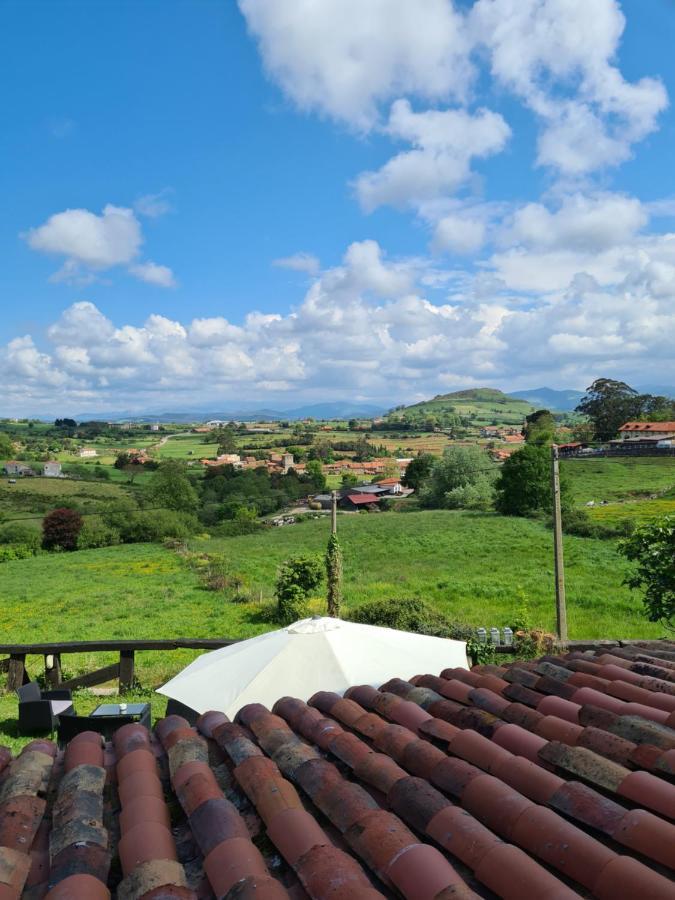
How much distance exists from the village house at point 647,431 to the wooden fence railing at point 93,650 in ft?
254

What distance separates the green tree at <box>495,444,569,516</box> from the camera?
43562 millimetres

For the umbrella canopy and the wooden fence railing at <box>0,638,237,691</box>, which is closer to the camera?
the umbrella canopy

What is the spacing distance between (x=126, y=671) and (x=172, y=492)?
5957 cm

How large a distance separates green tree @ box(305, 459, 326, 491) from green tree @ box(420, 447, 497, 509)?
76.1 ft

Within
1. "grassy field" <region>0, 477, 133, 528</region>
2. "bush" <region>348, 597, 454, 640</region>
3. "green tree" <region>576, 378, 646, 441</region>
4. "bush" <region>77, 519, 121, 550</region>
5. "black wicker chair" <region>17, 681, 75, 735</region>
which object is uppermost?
"green tree" <region>576, 378, 646, 441</region>

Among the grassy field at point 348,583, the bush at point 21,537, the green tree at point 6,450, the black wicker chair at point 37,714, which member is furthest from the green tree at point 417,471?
the green tree at point 6,450

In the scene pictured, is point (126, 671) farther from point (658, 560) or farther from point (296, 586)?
point (658, 560)

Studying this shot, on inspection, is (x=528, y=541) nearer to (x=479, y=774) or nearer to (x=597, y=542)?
(x=597, y=542)

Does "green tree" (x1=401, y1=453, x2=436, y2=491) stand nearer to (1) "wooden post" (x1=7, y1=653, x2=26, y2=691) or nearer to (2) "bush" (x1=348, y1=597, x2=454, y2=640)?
(2) "bush" (x1=348, y1=597, x2=454, y2=640)

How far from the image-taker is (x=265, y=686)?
6.59m

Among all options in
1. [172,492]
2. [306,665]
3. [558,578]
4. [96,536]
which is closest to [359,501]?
[172,492]

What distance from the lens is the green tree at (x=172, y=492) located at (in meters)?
67.8

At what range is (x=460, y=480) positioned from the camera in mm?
58562

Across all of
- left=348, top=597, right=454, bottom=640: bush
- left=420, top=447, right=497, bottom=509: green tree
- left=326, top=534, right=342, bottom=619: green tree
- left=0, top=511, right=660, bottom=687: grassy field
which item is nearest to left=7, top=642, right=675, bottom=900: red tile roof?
left=0, top=511, right=660, bottom=687: grassy field
